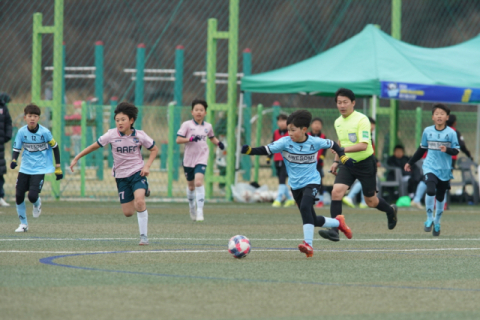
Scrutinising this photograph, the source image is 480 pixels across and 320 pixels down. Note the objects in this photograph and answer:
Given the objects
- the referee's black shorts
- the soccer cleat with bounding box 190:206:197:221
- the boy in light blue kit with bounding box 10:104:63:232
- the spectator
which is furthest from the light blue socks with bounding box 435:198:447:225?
the spectator

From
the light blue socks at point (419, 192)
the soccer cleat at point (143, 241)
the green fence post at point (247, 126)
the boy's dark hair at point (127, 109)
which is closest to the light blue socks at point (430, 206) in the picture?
the soccer cleat at point (143, 241)

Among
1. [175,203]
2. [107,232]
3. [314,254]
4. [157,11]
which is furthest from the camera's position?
[157,11]

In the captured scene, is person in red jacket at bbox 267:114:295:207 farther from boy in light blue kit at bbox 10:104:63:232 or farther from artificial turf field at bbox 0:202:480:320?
boy in light blue kit at bbox 10:104:63:232

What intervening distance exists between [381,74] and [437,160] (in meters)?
5.80

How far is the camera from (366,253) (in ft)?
29.3

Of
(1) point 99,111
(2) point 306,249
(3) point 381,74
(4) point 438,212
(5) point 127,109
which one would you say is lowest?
(2) point 306,249

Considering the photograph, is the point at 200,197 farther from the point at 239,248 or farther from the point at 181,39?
the point at 181,39

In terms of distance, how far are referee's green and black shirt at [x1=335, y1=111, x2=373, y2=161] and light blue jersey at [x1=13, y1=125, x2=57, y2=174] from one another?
3.97 metres

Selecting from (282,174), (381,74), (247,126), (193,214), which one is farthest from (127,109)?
(247,126)

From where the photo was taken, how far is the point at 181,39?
77.9 ft


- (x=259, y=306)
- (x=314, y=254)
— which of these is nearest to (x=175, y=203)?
(x=314, y=254)

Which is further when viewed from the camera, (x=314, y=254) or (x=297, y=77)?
(x=297, y=77)

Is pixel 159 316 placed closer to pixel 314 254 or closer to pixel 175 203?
pixel 314 254

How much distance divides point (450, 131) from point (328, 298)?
6104 mm
